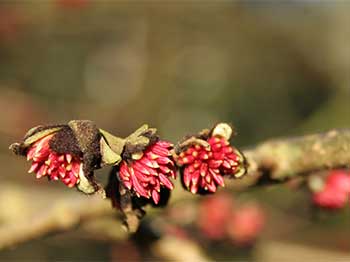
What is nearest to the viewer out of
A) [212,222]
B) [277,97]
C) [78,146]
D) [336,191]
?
[78,146]

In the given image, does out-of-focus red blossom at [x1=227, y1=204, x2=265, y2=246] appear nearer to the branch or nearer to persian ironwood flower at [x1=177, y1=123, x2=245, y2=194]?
the branch

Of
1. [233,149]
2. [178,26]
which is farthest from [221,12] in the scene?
[233,149]

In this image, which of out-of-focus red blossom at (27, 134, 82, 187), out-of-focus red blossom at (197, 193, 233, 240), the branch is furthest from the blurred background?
out-of-focus red blossom at (27, 134, 82, 187)

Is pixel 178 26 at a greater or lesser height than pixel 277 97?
greater

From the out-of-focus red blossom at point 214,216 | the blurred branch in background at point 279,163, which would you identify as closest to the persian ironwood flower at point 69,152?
the blurred branch in background at point 279,163

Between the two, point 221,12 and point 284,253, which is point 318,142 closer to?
point 284,253

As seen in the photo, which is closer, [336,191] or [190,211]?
[336,191]

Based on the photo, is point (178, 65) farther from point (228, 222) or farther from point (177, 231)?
point (177, 231)

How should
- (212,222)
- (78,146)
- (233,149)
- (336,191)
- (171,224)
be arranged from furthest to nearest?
(212,222)
(171,224)
(336,191)
(233,149)
(78,146)
